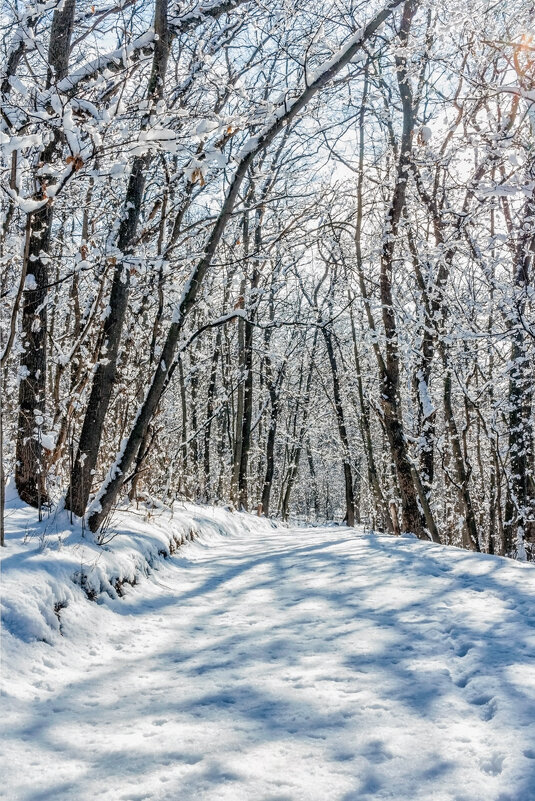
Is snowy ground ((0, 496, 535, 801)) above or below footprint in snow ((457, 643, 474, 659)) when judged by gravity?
below

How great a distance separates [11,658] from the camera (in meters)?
2.54

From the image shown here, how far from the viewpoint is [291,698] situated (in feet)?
7.60

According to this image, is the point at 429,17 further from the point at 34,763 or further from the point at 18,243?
the point at 34,763

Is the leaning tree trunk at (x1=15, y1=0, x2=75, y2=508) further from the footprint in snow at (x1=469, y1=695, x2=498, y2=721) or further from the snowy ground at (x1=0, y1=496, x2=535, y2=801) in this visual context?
the footprint in snow at (x1=469, y1=695, x2=498, y2=721)

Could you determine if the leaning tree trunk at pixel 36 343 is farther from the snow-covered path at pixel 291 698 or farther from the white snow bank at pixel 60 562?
the snow-covered path at pixel 291 698

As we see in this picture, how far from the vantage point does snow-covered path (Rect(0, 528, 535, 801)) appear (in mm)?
1744

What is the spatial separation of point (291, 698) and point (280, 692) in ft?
0.28

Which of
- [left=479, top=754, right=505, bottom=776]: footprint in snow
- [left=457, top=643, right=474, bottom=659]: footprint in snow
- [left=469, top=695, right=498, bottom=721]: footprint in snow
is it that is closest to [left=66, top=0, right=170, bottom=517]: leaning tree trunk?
[left=457, top=643, right=474, bottom=659]: footprint in snow

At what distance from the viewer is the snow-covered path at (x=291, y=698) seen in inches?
68.7

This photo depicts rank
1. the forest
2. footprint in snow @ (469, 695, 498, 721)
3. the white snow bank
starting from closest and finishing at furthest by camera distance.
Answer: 1. footprint in snow @ (469, 695, 498, 721)
2. the white snow bank
3. the forest

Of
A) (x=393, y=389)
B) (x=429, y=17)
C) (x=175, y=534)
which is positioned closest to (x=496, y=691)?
(x=175, y=534)


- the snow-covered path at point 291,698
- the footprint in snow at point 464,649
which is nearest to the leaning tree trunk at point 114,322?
the snow-covered path at point 291,698

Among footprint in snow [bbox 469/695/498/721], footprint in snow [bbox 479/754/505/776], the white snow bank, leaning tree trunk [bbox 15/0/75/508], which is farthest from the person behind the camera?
leaning tree trunk [bbox 15/0/75/508]

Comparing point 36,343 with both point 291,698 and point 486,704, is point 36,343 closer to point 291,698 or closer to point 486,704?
point 291,698
